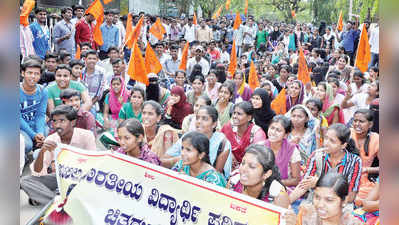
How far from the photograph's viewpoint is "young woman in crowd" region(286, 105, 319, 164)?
4.61m

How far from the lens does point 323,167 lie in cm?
382

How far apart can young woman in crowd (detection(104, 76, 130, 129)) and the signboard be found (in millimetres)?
3250

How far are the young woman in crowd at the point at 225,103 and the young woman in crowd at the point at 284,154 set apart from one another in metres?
1.29

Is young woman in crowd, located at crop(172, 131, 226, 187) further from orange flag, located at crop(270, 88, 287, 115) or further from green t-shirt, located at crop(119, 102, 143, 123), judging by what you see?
orange flag, located at crop(270, 88, 287, 115)

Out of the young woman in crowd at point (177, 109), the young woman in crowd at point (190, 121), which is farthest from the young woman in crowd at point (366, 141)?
the young woman in crowd at point (177, 109)

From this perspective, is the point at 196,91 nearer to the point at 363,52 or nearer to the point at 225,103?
the point at 225,103

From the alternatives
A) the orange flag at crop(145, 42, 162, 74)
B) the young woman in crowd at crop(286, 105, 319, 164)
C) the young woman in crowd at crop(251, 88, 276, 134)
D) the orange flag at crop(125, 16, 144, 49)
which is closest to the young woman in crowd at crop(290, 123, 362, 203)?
the young woman in crowd at crop(286, 105, 319, 164)

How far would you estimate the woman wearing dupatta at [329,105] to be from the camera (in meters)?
5.44

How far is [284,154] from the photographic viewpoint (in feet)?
13.3

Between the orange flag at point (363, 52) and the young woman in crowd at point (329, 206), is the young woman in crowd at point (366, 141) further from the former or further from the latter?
the orange flag at point (363, 52)

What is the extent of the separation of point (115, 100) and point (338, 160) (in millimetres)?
3282

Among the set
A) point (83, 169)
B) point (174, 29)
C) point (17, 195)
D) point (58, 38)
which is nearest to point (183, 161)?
point (83, 169)
